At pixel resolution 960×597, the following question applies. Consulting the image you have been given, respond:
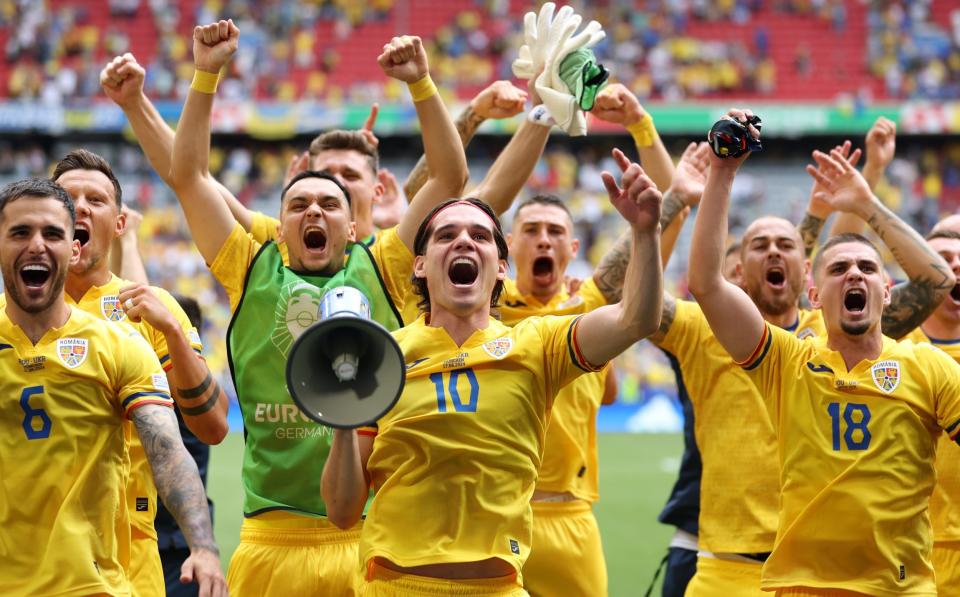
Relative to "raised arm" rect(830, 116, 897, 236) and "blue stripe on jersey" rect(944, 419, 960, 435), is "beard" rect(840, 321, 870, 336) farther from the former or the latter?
"raised arm" rect(830, 116, 897, 236)

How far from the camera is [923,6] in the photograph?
35.1m

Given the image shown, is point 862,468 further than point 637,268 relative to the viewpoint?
Yes

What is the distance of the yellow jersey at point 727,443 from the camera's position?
223 inches

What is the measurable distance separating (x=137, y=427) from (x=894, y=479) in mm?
3010

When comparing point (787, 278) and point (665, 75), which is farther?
point (665, 75)

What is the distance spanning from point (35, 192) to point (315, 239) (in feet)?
4.62

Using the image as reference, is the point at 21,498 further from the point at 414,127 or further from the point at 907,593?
the point at 414,127

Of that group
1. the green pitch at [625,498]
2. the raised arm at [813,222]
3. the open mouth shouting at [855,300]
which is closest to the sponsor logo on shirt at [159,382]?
the open mouth shouting at [855,300]

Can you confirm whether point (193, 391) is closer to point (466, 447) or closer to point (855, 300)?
point (466, 447)

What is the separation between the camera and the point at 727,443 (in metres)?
5.81

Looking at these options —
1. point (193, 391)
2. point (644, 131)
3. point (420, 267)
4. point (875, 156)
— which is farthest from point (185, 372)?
point (875, 156)

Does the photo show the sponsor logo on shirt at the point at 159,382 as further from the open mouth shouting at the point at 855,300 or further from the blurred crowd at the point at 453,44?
the blurred crowd at the point at 453,44

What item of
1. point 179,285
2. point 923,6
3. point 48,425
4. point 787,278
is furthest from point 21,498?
point 923,6

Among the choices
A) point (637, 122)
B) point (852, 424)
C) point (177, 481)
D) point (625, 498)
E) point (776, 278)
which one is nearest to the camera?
point (177, 481)
